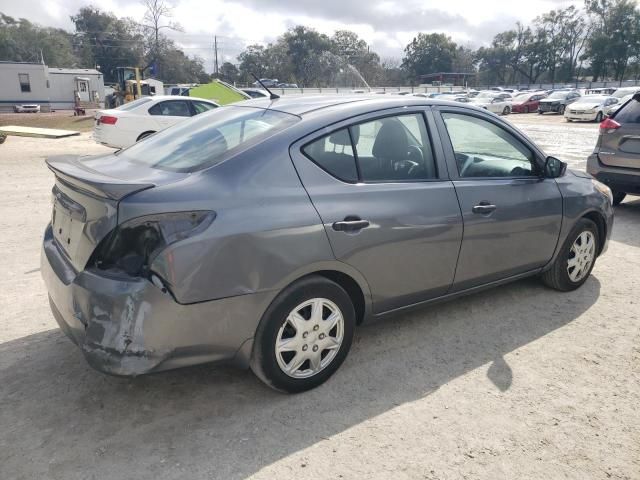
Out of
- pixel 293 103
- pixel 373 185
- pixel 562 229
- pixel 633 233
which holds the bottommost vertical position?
pixel 633 233

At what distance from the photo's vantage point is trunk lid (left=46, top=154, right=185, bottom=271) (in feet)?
7.97

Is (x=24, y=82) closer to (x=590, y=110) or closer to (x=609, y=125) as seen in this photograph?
(x=590, y=110)

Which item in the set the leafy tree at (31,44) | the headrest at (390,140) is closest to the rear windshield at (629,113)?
the headrest at (390,140)

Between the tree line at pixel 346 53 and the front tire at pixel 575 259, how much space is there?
6416 centimetres

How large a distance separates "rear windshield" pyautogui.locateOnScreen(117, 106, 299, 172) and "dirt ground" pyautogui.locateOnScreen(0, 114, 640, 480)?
4.18 feet

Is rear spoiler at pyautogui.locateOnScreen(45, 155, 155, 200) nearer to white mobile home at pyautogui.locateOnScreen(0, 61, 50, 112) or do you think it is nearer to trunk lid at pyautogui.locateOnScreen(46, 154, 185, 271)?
trunk lid at pyautogui.locateOnScreen(46, 154, 185, 271)

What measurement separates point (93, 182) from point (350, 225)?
4.36 ft

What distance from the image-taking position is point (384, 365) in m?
3.26

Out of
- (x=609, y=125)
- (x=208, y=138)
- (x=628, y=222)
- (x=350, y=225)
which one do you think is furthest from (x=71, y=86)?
(x=350, y=225)

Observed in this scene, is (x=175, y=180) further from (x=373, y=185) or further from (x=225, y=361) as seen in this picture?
(x=373, y=185)

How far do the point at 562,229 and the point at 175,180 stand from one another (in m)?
3.05

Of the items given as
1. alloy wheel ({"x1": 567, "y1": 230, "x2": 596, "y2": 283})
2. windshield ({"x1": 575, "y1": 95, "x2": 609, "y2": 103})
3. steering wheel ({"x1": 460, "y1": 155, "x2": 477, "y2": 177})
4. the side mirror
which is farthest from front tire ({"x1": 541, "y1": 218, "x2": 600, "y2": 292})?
windshield ({"x1": 575, "y1": 95, "x2": 609, "y2": 103})

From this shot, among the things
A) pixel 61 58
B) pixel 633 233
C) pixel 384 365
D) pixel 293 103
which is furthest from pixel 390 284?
pixel 61 58

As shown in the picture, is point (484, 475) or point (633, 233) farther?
point (633, 233)
